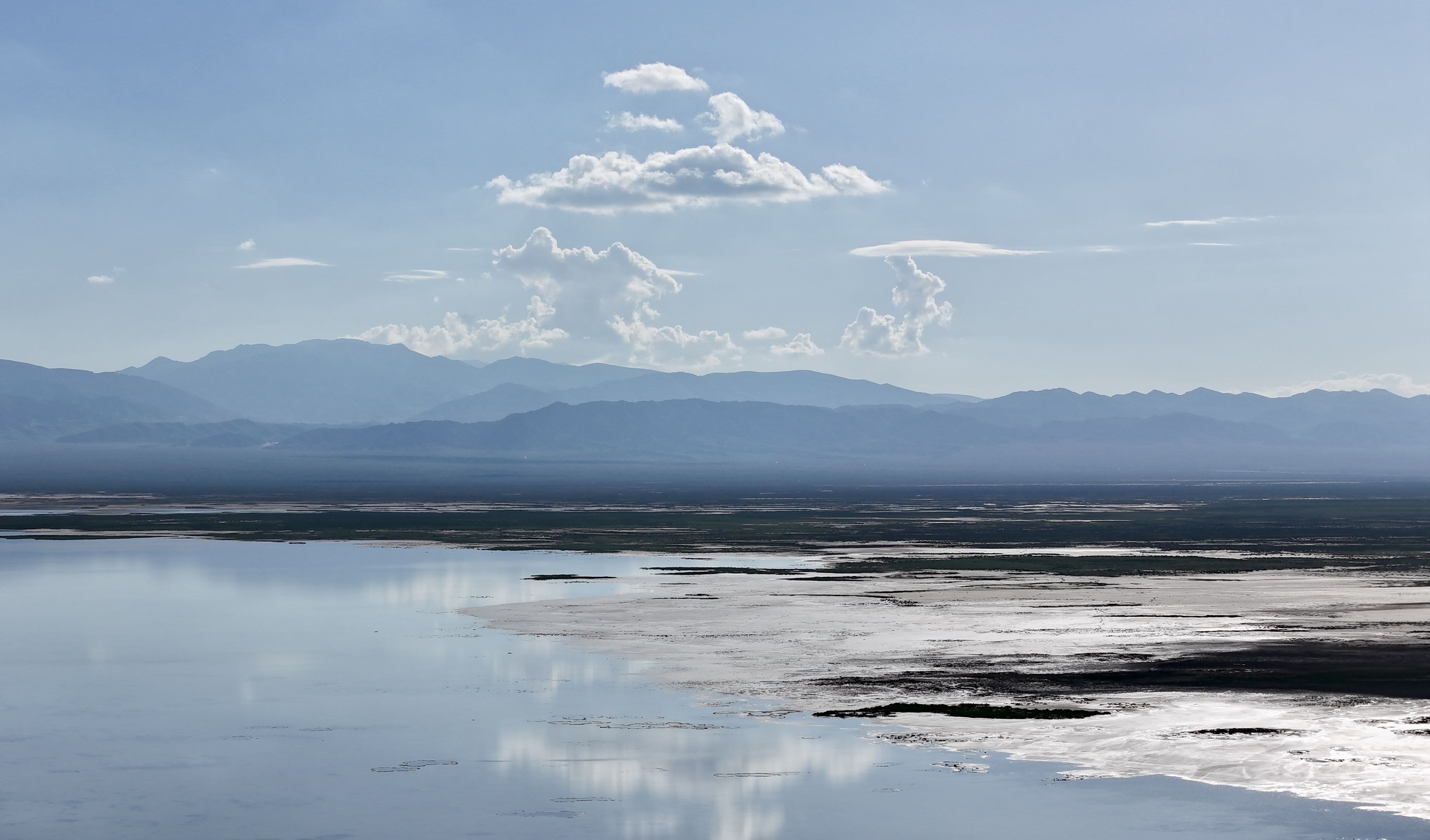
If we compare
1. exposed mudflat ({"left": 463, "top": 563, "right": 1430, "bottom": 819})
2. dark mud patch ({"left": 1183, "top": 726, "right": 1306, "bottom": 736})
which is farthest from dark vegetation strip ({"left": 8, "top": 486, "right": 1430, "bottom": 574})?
dark mud patch ({"left": 1183, "top": 726, "right": 1306, "bottom": 736})

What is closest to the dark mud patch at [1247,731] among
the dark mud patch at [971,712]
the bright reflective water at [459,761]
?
the dark mud patch at [971,712]

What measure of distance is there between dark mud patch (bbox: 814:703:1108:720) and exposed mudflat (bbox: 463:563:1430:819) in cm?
14

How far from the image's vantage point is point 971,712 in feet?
89.5

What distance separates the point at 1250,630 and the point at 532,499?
4175 inches

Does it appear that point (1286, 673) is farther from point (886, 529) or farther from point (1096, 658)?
Answer: point (886, 529)

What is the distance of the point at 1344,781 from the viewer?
70.0 ft

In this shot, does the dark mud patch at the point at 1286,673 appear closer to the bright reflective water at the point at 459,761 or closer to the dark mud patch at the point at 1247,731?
the dark mud patch at the point at 1247,731

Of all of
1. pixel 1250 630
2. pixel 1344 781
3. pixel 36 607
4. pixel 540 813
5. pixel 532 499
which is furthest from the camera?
pixel 532 499

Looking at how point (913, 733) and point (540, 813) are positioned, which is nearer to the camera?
point (540, 813)

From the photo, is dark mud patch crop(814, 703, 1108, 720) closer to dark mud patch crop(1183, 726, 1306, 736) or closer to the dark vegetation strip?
dark mud patch crop(1183, 726, 1306, 736)

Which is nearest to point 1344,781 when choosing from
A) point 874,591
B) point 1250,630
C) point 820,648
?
point 820,648

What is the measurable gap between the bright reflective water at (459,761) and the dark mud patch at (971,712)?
100 cm

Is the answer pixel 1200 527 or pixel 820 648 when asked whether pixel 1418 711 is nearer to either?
pixel 820 648

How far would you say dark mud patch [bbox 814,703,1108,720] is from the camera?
26828 mm
